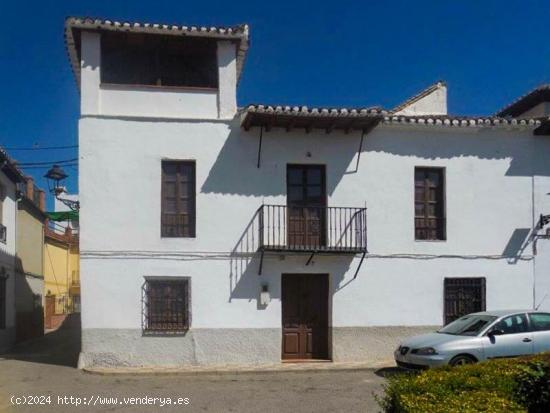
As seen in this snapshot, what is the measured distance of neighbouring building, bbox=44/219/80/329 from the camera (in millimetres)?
27109

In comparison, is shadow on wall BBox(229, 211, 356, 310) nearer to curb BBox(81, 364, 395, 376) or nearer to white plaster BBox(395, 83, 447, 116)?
curb BBox(81, 364, 395, 376)

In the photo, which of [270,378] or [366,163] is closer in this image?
[270,378]

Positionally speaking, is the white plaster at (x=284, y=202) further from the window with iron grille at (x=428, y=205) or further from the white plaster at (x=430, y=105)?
the white plaster at (x=430, y=105)

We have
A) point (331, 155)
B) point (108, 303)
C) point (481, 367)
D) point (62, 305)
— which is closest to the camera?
point (481, 367)

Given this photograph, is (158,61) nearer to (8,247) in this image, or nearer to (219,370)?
(219,370)

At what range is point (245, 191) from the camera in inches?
551

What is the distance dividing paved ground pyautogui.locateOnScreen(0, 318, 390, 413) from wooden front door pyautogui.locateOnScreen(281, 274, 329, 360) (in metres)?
1.27

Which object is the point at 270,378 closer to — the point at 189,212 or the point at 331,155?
the point at 189,212

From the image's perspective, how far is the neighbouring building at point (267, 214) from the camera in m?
13.5

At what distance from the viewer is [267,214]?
14.0m

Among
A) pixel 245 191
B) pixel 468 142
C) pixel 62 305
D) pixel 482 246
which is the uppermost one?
pixel 468 142

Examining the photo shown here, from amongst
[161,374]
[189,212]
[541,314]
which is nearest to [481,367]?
[541,314]

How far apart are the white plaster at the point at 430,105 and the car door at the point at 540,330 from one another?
731cm

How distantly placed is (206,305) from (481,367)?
7769 mm
